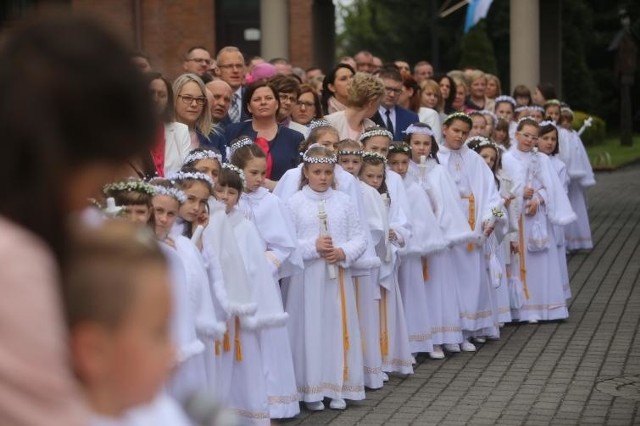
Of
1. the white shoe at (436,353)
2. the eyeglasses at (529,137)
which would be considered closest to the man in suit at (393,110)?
the eyeglasses at (529,137)

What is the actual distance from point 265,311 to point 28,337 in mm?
7037

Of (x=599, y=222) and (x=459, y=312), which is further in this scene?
(x=599, y=222)

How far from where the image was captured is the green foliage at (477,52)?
1906 inches

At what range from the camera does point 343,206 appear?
31.4 feet

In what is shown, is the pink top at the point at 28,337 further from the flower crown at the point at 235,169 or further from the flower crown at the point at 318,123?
the flower crown at the point at 318,123

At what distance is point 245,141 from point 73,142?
776cm

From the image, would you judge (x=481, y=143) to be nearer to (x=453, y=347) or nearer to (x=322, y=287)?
(x=453, y=347)

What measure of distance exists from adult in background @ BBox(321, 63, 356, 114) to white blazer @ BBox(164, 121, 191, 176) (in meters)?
3.50

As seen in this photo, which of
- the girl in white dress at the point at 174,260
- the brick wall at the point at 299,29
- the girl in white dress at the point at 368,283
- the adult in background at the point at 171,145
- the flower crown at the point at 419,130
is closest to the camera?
the girl in white dress at the point at 174,260

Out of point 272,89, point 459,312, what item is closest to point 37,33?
point 272,89

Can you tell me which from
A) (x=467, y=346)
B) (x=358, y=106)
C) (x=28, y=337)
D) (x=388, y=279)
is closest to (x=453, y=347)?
(x=467, y=346)

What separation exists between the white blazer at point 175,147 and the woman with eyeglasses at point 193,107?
308mm

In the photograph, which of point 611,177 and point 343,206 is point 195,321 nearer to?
point 343,206

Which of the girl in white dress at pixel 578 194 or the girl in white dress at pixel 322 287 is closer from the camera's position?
the girl in white dress at pixel 322 287
